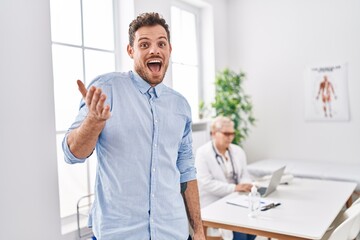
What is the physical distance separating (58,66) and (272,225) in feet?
→ 5.75

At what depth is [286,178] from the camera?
112 inches

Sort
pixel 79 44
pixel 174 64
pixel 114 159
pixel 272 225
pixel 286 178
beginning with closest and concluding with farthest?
1. pixel 114 159
2. pixel 272 225
3. pixel 79 44
4. pixel 286 178
5. pixel 174 64

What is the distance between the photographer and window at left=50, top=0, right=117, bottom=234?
2.45 m

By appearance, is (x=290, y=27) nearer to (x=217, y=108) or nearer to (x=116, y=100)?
(x=217, y=108)

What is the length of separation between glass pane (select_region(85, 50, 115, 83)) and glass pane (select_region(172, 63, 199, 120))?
1.00 meters

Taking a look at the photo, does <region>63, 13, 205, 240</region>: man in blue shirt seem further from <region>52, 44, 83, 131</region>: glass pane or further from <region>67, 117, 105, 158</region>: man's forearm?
<region>52, 44, 83, 131</region>: glass pane

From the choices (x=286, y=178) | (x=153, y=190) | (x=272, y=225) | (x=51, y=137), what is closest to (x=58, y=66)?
(x=51, y=137)

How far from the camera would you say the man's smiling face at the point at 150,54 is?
131 centimetres

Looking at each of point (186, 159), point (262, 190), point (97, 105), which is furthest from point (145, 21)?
point (262, 190)

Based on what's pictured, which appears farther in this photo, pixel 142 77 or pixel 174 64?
pixel 174 64

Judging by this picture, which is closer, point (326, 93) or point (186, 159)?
point (186, 159)

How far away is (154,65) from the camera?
4.35 ft

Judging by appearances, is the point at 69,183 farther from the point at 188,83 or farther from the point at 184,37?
the point at 184,37

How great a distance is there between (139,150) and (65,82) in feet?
4.84
